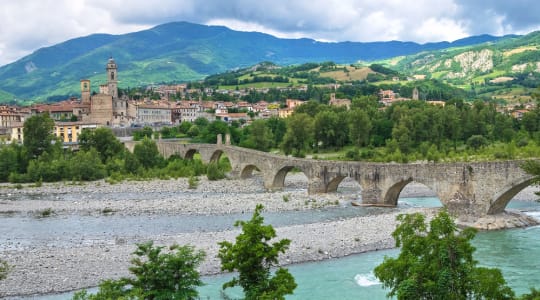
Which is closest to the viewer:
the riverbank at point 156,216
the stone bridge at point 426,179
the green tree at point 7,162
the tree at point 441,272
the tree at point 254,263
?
the tree at point 441,272

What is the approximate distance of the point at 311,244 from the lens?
90.9 ft

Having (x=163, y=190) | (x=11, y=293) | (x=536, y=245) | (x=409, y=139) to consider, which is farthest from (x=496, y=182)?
(x=409, y=139)

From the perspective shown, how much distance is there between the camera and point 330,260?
25.7 metres

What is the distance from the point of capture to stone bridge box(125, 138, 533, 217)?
31234 mm

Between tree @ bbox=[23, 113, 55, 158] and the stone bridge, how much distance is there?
24.7 meters

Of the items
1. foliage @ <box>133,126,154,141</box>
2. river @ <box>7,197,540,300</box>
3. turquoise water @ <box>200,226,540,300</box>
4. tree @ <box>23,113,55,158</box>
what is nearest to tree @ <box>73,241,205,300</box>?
turquoise water @ <box>200,226,540,300</box>

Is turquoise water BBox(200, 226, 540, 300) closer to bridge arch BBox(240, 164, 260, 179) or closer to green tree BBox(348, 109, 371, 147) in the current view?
bridge arch BBox(240, 164, 260, 179)

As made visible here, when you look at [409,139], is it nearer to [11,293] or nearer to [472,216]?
[472,216]

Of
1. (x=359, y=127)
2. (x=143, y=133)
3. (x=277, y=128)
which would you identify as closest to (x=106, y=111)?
(x=143, y=133)

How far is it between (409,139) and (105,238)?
132ft

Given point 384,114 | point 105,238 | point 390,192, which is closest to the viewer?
point 105,238

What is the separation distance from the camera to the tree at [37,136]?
6456cm

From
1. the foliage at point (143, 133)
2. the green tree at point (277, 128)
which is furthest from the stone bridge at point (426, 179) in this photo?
the foliage at point (143, 133)

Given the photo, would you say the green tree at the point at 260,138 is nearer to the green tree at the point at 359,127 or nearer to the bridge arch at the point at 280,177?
the green tree at the point at 359,127
